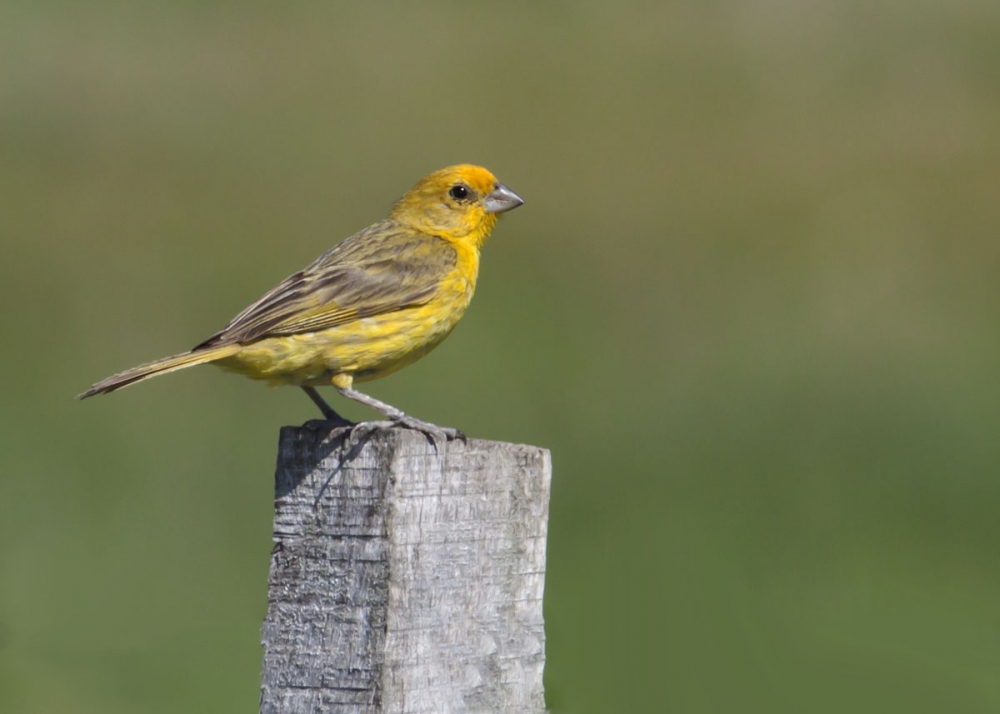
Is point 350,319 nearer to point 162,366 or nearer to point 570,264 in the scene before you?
point 162,366

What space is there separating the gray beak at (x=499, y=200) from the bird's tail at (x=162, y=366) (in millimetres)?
1718

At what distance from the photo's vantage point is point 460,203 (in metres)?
6.70

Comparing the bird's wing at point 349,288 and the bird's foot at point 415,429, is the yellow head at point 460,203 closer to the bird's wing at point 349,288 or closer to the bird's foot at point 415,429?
the bird's wing at point 349,288

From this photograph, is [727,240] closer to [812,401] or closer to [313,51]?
[812,401]

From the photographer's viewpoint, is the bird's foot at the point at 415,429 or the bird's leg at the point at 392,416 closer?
the bird's foot at the point at 415,429

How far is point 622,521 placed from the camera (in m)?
8.16

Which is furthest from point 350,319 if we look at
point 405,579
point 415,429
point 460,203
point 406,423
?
point 405,579

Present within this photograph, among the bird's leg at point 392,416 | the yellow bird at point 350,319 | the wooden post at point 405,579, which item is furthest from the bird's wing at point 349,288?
the wooden post at point 405,579

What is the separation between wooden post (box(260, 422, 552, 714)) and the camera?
11.1ft

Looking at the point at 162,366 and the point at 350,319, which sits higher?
the point at 350,319

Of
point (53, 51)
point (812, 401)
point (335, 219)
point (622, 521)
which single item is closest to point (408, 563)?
point (622, 521)

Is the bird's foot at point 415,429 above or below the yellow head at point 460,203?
below

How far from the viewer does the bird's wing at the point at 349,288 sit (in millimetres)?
5488

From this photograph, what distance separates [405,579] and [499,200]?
357 cm
